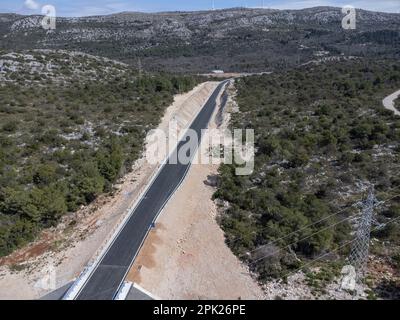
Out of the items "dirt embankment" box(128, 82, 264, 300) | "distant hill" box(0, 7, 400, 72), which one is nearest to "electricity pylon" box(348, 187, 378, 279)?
"dirt embankment" box(128, 82, 264, 300)

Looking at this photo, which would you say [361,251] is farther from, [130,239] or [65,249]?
[65,249]

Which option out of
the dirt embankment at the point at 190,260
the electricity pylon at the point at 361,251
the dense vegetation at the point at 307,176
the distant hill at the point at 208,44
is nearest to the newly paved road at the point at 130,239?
the dirt embankment at the point at 190,260

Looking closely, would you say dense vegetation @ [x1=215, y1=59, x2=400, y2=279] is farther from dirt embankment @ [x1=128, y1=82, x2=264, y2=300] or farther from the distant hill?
the distant hill

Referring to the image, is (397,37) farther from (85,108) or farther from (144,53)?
(85,108)

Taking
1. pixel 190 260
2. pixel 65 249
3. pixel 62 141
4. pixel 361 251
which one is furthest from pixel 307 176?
pixel 62 141

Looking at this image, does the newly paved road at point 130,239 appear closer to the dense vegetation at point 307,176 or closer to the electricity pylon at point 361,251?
the dense vegetation at point 307,176

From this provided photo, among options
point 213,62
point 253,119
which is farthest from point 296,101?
point 213,62

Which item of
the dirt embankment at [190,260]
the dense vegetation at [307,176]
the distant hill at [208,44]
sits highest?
the distant hill at [208,44]
